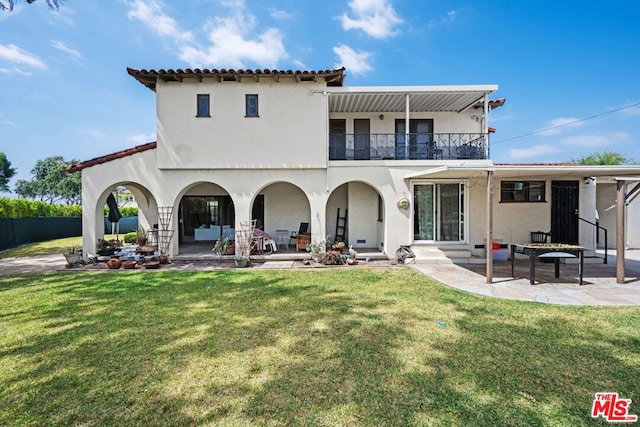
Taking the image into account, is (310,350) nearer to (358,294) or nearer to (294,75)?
(358,294)

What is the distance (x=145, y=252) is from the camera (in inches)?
440

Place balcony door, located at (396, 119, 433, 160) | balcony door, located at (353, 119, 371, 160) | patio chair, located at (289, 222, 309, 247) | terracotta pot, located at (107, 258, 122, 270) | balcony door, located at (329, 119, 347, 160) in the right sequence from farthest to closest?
patio chair, located at (289, 222, 309, 247)
balcony door, located at (353, 119, 371, 160)
balcony door, located at (329, 119, 347, 160)
balcony door, located at (396, 119, 433, 160)
terracotta pot, located at (107, 258, 122, 270)

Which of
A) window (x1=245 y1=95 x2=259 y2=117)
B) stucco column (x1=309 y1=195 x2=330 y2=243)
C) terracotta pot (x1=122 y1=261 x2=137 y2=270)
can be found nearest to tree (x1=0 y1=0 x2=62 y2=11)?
window (x1=245 y1=95 x2=259 y2=117)

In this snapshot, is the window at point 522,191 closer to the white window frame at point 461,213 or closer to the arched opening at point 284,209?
the white window frame at point 461,213

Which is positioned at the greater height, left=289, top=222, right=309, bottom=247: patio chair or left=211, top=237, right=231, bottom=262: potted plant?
left=289, top=222, right=309, bottom=247: patio chair

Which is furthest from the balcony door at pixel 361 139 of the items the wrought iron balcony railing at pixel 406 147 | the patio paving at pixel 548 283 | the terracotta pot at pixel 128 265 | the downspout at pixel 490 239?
the terracotta pot at pixel 128 265

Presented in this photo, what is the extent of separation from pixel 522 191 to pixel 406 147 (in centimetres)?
494

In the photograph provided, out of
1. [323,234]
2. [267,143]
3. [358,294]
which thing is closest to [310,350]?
[358,294]

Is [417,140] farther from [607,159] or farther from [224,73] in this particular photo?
[607,159]

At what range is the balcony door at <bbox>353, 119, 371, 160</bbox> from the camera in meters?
13.1

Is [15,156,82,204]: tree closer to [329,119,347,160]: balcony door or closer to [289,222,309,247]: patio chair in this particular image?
[289,222,309,247]: patio chair

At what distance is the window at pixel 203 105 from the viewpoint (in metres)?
11.5

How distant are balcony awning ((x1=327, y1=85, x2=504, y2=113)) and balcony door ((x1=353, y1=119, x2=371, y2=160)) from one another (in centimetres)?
60

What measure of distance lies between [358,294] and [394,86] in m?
8.15
